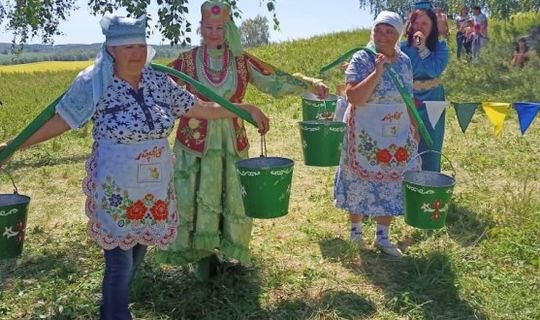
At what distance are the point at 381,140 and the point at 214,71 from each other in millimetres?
1133

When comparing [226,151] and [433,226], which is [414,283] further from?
[226,151]

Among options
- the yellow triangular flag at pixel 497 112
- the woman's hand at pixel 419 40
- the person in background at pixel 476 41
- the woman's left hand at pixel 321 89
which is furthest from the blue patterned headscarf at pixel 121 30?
the person in background at pixel 476 41

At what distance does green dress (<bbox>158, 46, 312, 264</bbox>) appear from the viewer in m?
3.26

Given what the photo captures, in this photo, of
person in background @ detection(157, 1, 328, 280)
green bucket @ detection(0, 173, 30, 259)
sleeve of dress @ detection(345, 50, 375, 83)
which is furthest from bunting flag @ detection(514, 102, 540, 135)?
green bucket @ detection(0, 173, 30, 259)

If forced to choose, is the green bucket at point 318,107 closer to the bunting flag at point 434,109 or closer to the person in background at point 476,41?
the bunting flag at point 434,109

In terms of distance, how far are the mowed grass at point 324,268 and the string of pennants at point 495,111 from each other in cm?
71

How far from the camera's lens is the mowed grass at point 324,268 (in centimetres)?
320

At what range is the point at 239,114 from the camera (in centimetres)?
290

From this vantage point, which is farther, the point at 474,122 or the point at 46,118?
the point at 474,122

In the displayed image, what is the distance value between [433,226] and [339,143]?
2.31 feet

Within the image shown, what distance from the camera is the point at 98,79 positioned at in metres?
2.43

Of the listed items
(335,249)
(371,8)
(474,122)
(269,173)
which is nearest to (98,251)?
(335,249)

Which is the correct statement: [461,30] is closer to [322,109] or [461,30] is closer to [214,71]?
[322,109]

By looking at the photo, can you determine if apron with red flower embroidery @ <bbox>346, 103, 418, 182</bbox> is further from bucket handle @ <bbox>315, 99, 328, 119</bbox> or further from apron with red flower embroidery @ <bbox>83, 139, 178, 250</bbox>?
apron with red flower embroidery @ <bbox>83, 139, 178, 250</bbox>
